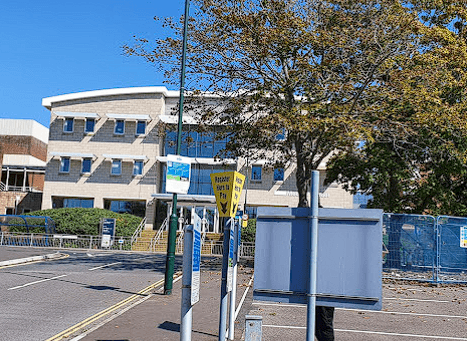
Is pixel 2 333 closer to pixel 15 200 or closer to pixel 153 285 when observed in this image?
pixel 153 285

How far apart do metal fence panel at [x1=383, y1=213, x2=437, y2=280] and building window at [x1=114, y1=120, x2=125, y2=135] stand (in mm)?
30881

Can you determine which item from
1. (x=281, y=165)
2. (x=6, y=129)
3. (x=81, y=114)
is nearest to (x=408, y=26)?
(x=281, y=165)

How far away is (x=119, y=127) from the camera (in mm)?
46969

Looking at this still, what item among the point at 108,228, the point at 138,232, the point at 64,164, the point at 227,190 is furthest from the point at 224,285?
the point at 64,164

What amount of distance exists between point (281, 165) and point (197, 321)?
1393cm

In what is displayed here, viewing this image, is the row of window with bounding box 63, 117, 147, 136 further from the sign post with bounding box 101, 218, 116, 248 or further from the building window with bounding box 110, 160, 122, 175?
the sign post with bounding box 101, 218, 116, 248

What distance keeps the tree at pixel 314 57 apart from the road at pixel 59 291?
7.10 meters

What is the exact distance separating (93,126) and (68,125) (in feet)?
7.11

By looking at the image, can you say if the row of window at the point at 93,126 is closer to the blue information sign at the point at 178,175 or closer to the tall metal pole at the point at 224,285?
the blue information sign at the point at 178,175

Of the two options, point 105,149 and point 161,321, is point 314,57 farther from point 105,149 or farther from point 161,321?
point 105,149

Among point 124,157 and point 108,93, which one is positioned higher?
point 108,93

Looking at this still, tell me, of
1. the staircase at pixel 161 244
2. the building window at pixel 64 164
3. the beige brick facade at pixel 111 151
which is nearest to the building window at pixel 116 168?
the beige brick facade at pixel 111 151

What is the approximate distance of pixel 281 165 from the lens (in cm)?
2400

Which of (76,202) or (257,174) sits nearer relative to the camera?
(257,174)
